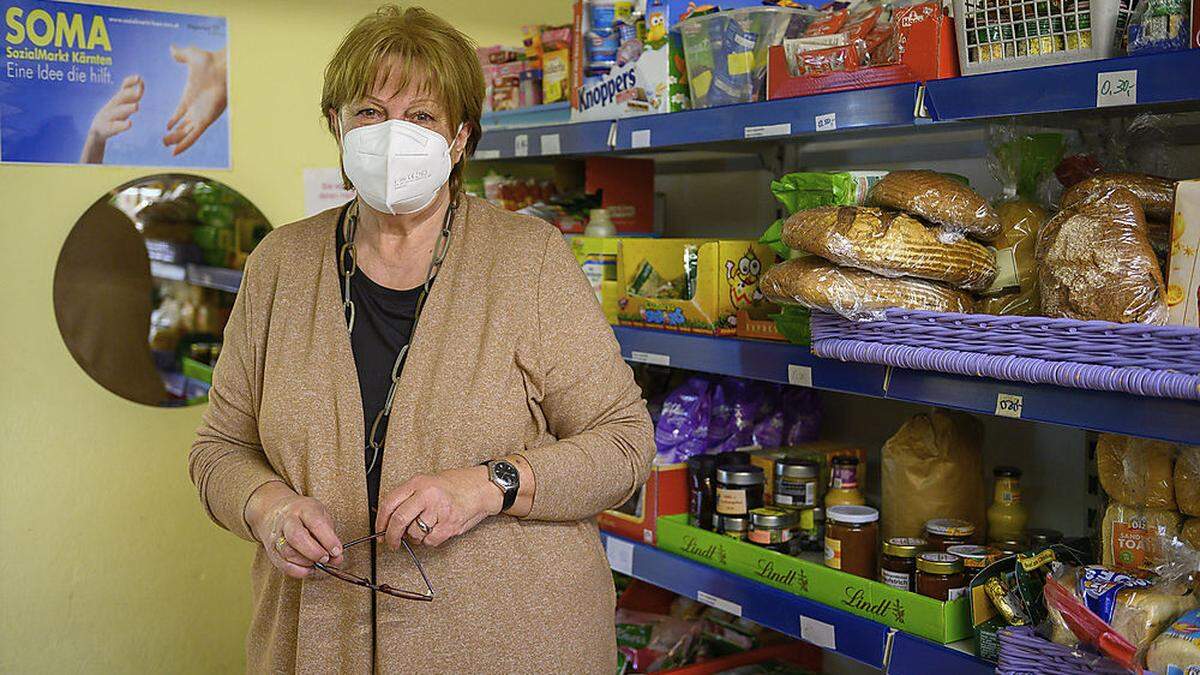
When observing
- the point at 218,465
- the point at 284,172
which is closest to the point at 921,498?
the point at 218,465

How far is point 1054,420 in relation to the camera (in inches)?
76.7

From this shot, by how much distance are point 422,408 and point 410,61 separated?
587mm

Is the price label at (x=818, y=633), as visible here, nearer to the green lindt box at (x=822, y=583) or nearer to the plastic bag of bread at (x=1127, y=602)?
the green lindt box at (x=822, y=583)

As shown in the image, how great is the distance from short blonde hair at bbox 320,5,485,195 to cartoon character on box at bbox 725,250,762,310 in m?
0.80

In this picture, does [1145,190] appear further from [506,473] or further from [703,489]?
[703,489]

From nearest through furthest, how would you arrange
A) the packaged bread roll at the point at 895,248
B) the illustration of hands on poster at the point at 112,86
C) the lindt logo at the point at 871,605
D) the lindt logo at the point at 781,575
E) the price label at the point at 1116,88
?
the price label at the point at 1116,88 < the packaged bread roll at the point at 895,248 < the lindt logo at the point at 871,605 < the lindt logo at the point at 781,575 < the illustration of hands on poster at the point at 112,86

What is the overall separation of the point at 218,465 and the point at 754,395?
1.43 m

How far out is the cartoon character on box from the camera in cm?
273

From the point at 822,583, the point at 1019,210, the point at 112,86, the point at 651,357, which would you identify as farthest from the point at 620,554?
the point at 112,86

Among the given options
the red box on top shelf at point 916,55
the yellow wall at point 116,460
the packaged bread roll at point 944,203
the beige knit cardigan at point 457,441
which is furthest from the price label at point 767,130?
the yellow wall at point 116,460

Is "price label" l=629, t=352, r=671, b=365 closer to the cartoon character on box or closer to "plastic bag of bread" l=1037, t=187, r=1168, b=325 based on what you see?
the cartoon character on box

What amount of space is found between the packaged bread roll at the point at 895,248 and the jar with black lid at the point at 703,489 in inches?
31.8

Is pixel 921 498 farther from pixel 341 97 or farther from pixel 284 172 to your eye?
pixel 284 172

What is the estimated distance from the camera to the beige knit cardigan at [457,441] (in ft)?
6.73
